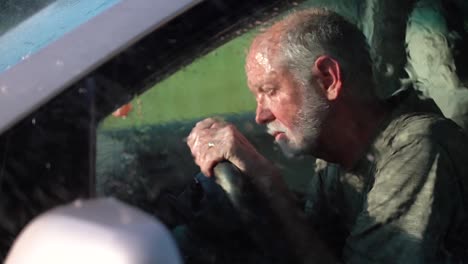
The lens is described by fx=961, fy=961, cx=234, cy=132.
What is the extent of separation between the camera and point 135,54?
84.3 inches

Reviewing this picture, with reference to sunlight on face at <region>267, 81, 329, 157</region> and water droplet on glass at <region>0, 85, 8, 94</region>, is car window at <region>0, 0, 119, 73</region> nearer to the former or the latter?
water droplet on glass at <region>0, 85, 8, 94</region>

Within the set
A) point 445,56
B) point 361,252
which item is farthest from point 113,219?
point 445,56

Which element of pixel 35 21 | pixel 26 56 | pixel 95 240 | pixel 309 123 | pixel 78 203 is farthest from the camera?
pixel 309 123

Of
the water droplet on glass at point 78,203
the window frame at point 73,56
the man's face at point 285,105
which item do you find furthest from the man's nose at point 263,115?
the water droplet on glass at point 78,203

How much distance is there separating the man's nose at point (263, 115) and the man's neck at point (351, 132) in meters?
0.17

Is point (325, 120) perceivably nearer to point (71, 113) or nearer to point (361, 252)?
point (361, 252)

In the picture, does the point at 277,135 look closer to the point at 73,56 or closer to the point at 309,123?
the point at 309,123

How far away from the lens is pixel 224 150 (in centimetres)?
230

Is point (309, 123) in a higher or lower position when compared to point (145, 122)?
lower

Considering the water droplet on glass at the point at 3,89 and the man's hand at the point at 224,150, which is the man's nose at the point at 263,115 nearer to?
the man's hand at the point at 224,150

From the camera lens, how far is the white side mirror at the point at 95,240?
160 centimetres

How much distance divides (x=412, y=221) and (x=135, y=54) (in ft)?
2.60

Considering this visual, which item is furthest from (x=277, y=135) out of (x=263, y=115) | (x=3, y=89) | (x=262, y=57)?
(x=3, y=89)

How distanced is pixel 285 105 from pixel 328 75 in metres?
0.13
